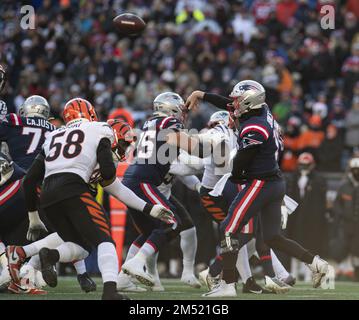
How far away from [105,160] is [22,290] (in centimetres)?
177

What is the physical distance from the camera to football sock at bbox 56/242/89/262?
8.08 m

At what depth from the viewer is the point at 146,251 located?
9.58 metres

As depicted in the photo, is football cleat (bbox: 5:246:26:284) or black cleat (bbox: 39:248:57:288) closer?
black cleat (bbox: 39:248:57:288)

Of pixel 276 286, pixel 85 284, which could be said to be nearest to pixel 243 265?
pixel 276 286

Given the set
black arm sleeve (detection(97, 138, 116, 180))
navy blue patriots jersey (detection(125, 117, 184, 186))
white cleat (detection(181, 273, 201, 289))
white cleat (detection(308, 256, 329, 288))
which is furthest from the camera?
white cleat (detection(181, 273, 201, 289))

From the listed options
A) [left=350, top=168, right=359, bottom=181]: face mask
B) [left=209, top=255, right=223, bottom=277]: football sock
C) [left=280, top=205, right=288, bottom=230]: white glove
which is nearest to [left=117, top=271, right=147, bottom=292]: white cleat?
[left=209, top=255, right=223, bottom=277]: football sock

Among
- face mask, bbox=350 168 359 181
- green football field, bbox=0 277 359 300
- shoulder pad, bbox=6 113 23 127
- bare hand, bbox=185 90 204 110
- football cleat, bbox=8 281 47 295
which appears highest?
bare hand, bbox=185 90 204 110

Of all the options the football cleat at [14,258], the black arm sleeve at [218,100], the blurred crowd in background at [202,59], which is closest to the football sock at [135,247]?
the black arm sleeve at [218,100]

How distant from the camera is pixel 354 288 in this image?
34.9 feet

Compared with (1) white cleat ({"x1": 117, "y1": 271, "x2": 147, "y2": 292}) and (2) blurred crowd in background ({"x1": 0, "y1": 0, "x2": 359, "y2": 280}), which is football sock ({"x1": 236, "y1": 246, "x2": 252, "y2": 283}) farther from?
(2) blurred crowd in background ({"x1": 0, "y1": 0, "x2": 359, "y2": 280})

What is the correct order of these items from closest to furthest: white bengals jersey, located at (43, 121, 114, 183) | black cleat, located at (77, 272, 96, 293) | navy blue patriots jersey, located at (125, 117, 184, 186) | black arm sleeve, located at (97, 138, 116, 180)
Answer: black arm sleeve, located at (97, 138, 116, 180), white bengals jersey, located at (43, 121, 114, 183), black cleat, located at (77, 272, 96, 293), navy blue patriots jersey, located at (125, 117, 184, 186)

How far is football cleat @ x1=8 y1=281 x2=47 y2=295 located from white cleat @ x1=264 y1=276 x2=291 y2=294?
196 cm

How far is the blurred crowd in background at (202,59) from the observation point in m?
15.9
